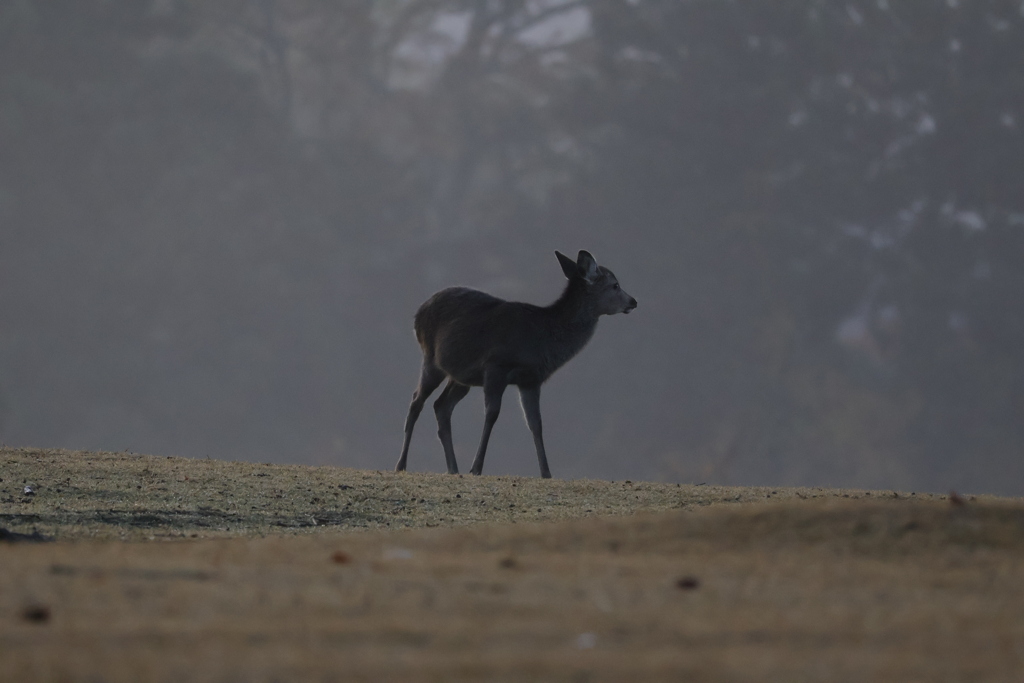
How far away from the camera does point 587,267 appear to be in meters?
14.7

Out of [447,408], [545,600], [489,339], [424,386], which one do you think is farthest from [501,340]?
[545,600]

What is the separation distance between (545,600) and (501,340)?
30.1ft

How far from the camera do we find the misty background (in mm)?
47281

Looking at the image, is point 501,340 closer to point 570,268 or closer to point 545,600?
point 570,268

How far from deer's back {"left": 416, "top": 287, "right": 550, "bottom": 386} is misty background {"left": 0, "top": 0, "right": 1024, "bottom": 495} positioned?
31.7m

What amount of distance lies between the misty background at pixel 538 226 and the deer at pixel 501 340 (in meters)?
31.0

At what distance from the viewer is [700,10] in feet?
173

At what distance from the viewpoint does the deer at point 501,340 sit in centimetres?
1371

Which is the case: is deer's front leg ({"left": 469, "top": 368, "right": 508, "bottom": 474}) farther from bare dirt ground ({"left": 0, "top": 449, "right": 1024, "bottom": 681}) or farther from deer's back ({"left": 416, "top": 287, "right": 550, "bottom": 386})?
bare dirt ground ({"left": 0, "top": 449, "right": 1024, "bottom": 681})

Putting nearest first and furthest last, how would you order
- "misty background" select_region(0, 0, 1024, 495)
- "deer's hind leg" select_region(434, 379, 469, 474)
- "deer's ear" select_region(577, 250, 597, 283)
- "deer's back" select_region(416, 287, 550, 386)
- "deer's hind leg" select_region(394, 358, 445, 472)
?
"deer's back" select_region(416, 287, 550, 386)
"deer's hind leg" select_region(434, 379, 469, 474)
"deer's hind leg" select_region(394, 358, 445, 472)
"deer's ear" select_region(577, 250, 597, 283)
"misty background" select_region(0, 0, 1024, 495)

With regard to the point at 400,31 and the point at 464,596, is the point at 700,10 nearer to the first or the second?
the point at 400,31

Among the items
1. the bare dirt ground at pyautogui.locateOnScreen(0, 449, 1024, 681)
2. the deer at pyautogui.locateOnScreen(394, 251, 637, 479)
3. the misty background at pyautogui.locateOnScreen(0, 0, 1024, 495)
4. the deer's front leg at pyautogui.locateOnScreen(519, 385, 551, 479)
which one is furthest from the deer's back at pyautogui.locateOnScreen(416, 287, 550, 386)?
the misty background at pyautogui.locateOnScreen(0, 0, 1024, 495)

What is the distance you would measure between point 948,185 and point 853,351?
264 inches

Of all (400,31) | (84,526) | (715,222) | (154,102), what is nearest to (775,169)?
(715,222)
